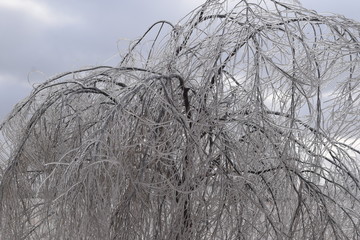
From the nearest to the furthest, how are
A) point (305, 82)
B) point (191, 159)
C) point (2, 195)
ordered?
point (191, 159) → point (305, 82) → point (2, 195)

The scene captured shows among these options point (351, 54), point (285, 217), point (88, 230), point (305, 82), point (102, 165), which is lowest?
point (88, 230)

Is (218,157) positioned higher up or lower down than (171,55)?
lower down

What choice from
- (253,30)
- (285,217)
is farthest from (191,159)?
(285,217)

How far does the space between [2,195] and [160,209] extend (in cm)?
165

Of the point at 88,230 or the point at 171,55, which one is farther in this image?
the point at 171,55

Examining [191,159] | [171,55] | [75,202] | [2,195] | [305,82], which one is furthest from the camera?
[2,195]

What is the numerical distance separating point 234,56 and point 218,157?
2.46 ft

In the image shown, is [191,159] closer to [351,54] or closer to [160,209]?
[160,209]

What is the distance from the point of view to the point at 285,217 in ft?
17.8

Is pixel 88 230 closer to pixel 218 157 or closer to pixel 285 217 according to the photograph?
pixel 218 157

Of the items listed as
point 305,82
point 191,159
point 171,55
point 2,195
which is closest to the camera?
point 191,159

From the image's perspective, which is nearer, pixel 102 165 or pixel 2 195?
pixel 102 165

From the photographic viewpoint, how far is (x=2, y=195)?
5430 millimetres

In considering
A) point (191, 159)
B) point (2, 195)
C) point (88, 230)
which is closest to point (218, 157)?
point (191, 159)
